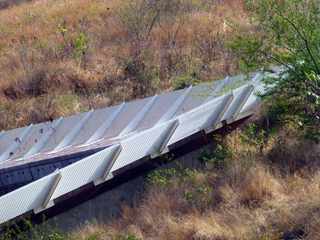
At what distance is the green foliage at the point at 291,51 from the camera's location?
24.5ft

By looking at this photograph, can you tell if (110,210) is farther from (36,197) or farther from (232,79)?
(232,79)

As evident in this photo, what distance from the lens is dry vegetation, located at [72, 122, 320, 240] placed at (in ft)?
19.5

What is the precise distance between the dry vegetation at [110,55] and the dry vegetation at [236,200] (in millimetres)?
4737

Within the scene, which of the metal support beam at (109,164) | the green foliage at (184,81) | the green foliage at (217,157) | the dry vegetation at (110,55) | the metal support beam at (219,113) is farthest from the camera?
the dry vegetation at (110,55)

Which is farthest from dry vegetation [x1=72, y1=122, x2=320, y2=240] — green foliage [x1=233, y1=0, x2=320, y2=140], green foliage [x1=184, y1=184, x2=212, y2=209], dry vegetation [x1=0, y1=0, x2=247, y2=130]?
dry vegetation [x1=0, y1=0, x2=247, y2=130]

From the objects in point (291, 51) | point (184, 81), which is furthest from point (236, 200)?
point (184, 81)

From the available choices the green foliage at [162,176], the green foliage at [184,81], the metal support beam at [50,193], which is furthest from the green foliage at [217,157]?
the green foliage at [184,81]

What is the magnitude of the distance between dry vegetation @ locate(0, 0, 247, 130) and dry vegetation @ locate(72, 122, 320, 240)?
4.74 m

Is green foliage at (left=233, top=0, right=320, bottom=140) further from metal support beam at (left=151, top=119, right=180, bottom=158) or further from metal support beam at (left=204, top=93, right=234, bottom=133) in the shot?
metal support beam at (left=151, top=119, right=180, bottom=158)

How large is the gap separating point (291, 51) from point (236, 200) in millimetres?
2075

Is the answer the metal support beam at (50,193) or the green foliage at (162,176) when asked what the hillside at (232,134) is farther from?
the metal support beam at (50,193)

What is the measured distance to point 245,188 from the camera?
22.3ft

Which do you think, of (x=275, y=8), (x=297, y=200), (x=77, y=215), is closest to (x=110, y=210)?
(x=77, y=215)

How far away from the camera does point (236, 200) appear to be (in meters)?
6.68
